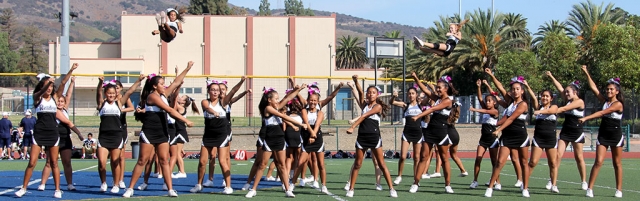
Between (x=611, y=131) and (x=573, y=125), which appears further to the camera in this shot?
(x=573, y=125)

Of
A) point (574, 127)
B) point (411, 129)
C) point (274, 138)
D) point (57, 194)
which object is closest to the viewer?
point (57, 194)

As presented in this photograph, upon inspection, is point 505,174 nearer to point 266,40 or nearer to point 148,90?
point 148,90

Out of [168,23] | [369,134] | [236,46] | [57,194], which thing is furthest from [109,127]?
[236,46]

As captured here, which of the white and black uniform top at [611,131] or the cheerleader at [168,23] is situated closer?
the white and black uniform top at [611,131]

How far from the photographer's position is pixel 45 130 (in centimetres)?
1149

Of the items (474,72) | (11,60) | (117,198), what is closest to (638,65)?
(474,72)

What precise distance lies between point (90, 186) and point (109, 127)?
1.90 meters

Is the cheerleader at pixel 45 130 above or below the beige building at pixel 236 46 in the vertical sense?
below

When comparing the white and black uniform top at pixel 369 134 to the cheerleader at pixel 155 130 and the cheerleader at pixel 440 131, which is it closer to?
the cheerleader at pixel 440 131

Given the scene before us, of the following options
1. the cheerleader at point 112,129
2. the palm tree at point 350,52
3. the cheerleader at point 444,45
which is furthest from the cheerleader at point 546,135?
the palm tree at point 350,52

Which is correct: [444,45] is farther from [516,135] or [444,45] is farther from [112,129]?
[112,129]

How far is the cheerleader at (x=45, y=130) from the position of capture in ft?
37.5

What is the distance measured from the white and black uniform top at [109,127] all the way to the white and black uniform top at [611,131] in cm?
746

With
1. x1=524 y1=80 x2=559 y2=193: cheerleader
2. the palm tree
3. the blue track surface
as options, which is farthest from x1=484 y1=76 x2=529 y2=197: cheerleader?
the palm tree
